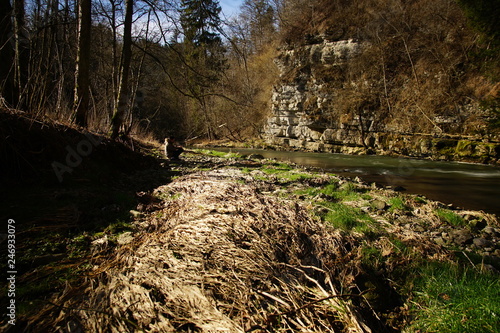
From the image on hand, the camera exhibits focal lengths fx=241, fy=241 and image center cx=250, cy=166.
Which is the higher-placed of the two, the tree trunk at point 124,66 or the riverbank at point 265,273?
the tree trunk at point 124,66

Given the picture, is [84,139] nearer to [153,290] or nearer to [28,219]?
[28,219]

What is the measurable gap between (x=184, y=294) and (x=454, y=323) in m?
1.87

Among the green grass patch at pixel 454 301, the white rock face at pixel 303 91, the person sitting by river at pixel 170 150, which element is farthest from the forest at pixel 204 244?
the white rock face at pixel 303 91

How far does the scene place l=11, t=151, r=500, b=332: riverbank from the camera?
158 centimetres

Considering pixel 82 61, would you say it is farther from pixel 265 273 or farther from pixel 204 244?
pixel 265 273

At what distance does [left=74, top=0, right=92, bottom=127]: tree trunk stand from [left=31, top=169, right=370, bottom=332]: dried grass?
5592 mm

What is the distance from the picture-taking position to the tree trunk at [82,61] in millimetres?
6660

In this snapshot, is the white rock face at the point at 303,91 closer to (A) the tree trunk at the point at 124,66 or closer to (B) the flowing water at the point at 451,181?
(B) the flowing water at the point at 451,181

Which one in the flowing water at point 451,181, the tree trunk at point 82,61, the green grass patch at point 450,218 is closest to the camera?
the green grass patch at point 450,218

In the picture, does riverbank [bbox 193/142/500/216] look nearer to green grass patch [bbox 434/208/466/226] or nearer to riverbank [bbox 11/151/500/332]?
green grass patch [bbox 434/208/466/226]

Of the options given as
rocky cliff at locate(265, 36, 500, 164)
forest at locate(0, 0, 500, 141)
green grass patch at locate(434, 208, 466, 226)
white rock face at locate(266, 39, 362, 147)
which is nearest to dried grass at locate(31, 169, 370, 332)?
green grass patch at locate(434, 208, 466, 226)

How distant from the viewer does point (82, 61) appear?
6766 mm

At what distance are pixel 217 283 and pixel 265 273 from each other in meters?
0.39

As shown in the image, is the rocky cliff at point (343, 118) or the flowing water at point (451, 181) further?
the rocky cliff at point (343, 118)
